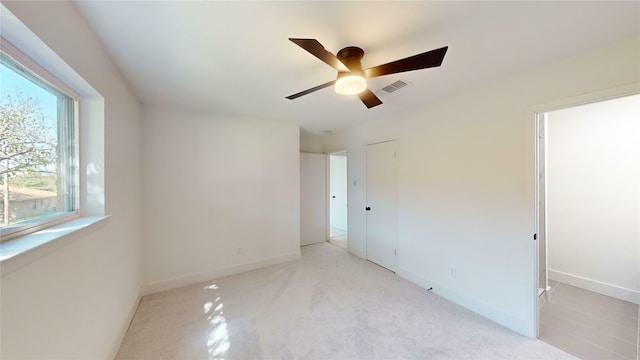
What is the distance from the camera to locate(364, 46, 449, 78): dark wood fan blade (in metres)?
1.29

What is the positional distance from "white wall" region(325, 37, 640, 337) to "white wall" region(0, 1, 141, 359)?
3206mm

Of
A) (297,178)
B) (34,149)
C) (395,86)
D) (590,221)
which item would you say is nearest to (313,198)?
(297,178)

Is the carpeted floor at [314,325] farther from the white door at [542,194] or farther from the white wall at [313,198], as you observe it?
the white wall at [313,198]

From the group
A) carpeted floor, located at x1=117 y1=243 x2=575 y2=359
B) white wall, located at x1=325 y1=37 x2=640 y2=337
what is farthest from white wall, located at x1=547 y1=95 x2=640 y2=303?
carpeted floor, located at x1=117 y1=243 x2=575 y2=359

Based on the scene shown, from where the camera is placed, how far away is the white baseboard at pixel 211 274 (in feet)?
9.38

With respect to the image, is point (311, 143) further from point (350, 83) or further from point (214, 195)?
point (350, 83)

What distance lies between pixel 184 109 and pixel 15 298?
2701mm

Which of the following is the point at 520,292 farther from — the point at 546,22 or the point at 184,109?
the point at 184,109

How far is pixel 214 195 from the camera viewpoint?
3.27 metres

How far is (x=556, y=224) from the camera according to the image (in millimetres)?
3125

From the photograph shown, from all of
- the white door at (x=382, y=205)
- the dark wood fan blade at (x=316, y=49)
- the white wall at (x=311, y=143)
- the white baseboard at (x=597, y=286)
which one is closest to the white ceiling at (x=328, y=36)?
the dark wood fan blade at (x=316, y=49)

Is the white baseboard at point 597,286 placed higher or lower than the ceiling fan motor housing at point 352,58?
lower

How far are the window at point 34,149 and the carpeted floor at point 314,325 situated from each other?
139cm

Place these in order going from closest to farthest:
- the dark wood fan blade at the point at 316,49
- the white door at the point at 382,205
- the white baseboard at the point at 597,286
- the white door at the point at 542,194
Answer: the dark wood fan blade at the point at 316,49, the white door at the point at 542,194, the white baseboard at the point at 597,286, the white door at the point at 382,205
